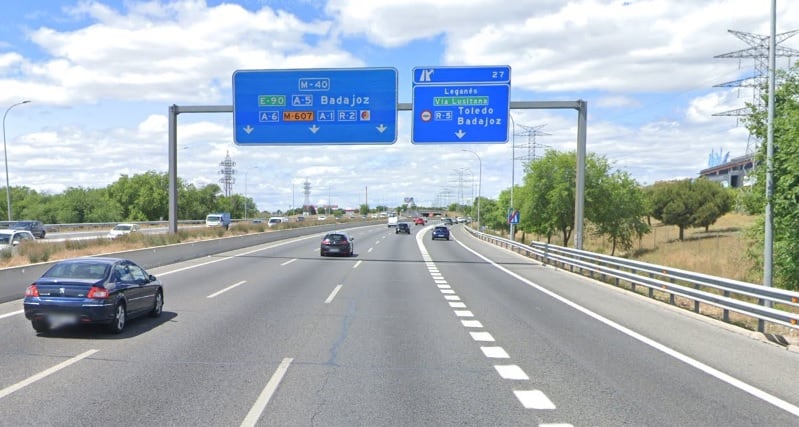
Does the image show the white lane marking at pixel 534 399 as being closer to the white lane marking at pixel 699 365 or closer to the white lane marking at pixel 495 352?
the white lane marking at pixel 495 352

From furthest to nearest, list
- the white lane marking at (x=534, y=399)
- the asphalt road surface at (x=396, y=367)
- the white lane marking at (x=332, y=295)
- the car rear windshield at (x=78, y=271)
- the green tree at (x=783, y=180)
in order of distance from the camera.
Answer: the green tree at (x=783, y=180), the white lane marking at (x=332, y=295), the car rear windshield at (x=78, y=271), the white lane marking at (x=534, y=399), the asphalt road surface at (x=396, y=367)

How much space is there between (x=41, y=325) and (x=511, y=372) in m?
7.32

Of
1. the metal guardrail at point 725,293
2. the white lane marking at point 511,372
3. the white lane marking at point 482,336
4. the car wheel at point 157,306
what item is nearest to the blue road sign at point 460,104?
the metal guardrail at point 725,293

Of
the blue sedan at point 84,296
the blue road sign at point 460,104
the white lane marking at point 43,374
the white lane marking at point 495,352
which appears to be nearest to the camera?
the white lane marking at point 43,374

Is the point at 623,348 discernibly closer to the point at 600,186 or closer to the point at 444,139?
the point at 444,139

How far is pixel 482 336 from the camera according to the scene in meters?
10.7

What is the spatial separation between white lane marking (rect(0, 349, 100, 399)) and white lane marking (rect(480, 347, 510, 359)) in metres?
5.47

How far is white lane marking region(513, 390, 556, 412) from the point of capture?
257 inches

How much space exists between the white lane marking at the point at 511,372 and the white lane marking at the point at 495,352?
2.11 feet

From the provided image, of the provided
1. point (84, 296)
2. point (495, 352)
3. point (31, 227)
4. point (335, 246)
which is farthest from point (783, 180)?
point (31, 227)

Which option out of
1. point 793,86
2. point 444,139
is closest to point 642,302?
point 793,86

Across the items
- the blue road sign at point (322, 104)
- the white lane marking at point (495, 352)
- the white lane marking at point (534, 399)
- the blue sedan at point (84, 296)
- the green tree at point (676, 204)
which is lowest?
the white lane marking at point (495, 352)

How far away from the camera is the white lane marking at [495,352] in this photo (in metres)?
9.06

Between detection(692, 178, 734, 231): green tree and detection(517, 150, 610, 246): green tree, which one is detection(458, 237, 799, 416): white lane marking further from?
detection(692, 178, 734, 231): green tree
